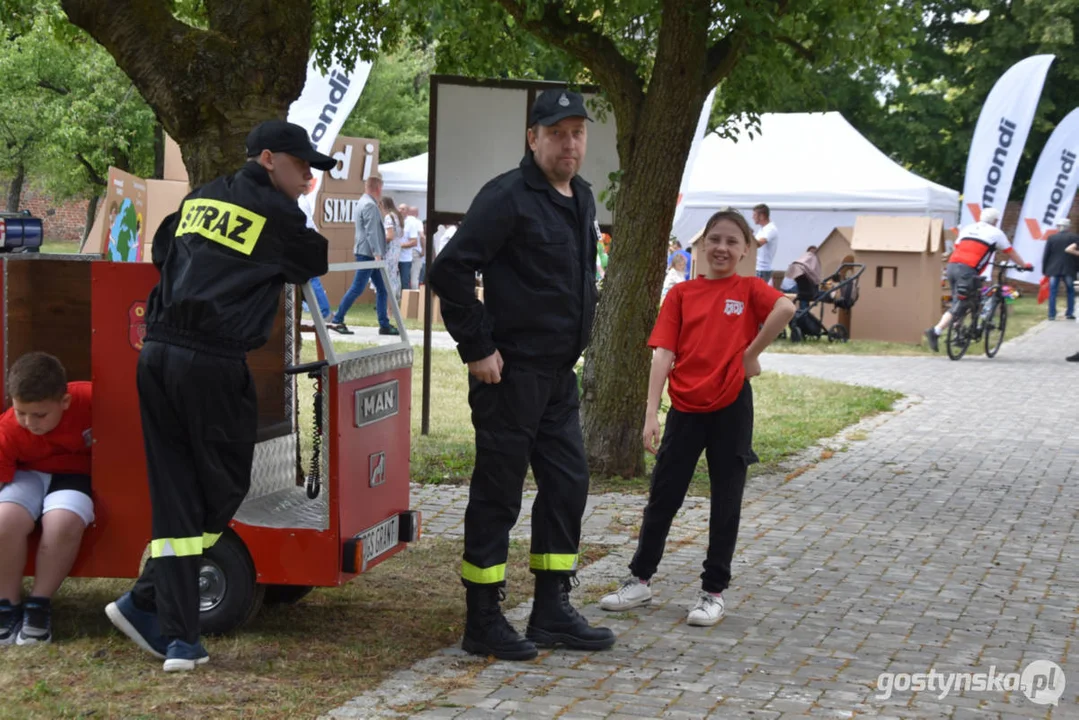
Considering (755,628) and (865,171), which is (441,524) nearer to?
(755,628)

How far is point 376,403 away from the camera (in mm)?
5484

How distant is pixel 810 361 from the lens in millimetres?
18125

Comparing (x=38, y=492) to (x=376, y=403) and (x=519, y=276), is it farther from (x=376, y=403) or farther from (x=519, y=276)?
(x=519, y=276)

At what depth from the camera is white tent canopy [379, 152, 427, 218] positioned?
26969 mm

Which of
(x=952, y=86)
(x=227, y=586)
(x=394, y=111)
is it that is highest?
(x=952, y=86)

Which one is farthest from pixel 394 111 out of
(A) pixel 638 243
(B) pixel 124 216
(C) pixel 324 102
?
(A) pixel 638 243

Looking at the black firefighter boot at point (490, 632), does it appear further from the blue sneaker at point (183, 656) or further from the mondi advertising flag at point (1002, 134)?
the mondi advertising flag at point (1002, 134)

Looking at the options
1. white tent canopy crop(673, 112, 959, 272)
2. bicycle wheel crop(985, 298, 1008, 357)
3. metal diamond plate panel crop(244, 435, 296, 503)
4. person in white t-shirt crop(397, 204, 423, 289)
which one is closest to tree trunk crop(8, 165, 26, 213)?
person in white t-shirt crop(397, 204, 423, 289)

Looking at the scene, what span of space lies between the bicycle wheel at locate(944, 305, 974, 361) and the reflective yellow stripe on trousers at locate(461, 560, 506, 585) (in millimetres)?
14549

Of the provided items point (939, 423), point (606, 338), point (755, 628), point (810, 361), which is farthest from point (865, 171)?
point (755, 628)

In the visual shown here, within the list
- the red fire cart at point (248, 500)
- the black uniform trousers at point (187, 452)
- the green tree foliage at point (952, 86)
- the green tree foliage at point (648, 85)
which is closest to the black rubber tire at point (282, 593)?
the red fire cart at point (248, 500)

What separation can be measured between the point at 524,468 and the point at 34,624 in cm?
193

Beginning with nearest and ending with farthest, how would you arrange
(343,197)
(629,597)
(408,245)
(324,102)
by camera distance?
(629,597), (324,102), (408,245), (343,197)

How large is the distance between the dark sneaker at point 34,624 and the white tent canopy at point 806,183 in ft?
67.1
